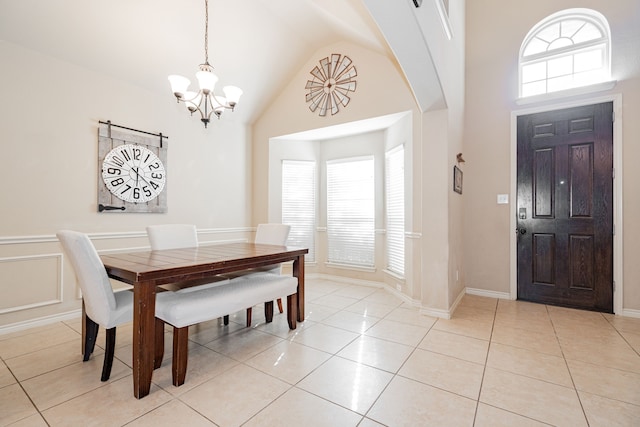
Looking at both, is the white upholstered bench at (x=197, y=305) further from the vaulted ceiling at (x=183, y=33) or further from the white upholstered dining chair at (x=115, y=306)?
the vaulted ceiling at (x=183, y=33)

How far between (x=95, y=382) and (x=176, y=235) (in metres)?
1.46

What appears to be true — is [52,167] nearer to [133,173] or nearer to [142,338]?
[133,173]

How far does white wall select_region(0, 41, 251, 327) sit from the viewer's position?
2756mm

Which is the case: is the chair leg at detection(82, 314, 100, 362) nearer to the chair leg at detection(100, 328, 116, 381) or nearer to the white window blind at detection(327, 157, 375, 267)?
the chair leg at detection(100, 328, 116, 381)

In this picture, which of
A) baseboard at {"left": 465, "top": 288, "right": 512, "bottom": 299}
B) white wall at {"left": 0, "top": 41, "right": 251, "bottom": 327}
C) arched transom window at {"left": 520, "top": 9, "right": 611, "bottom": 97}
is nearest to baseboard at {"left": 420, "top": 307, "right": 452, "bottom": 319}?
baseboard at {"left": 465, "top": 288, "right": 512, "bottom": 299}

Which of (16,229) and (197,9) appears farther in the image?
(197,9)

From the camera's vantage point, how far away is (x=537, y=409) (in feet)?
5.60

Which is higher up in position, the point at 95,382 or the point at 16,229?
the point at 16,229

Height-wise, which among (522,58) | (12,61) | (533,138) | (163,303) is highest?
(522,58)

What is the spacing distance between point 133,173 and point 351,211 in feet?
10.1

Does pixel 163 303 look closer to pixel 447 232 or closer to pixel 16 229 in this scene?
pixel 16 229

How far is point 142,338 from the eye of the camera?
1791 millimetres

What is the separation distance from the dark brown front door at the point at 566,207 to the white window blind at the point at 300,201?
9.93ft

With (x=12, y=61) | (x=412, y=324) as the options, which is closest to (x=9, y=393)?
(x=12, y=61)
